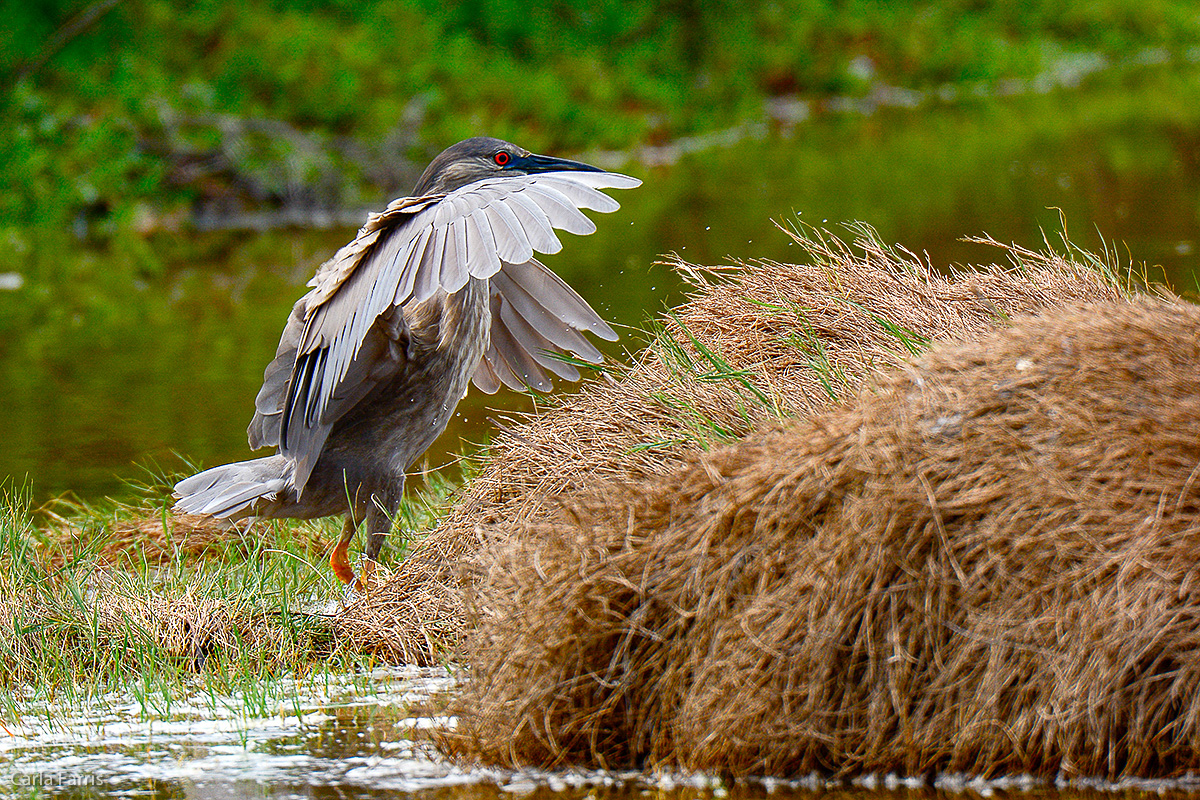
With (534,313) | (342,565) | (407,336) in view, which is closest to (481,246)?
(407,336)

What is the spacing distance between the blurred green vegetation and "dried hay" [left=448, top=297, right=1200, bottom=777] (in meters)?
10.9

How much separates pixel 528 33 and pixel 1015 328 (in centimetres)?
1911

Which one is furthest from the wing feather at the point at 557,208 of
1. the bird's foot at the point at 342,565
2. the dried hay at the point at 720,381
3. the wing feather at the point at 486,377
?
the bird's foot at the point at 342,565

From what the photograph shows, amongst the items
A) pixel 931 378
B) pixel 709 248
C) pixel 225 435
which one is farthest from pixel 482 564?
pixel 709 248

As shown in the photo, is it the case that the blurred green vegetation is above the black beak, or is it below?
below

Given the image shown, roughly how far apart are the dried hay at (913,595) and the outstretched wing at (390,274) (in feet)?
2.89

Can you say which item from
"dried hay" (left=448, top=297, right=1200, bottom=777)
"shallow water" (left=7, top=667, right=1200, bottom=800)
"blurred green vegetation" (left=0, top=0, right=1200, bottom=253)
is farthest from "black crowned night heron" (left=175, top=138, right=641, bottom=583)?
"blurred green vegetation" (left=0, top=0, right=1200, bottom=253)

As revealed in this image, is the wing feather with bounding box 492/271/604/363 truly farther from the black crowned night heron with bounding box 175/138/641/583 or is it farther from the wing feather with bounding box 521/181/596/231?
the wing feather with bounding box 521/181/596/231

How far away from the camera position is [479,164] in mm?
5383

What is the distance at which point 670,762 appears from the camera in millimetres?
3521

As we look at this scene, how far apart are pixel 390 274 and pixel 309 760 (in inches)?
53.8

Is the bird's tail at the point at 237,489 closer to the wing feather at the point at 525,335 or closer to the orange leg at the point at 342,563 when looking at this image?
the orange leg at the point at 342,563

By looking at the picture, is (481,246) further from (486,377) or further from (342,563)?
(486,377)

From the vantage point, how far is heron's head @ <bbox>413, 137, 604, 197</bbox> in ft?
17.6
